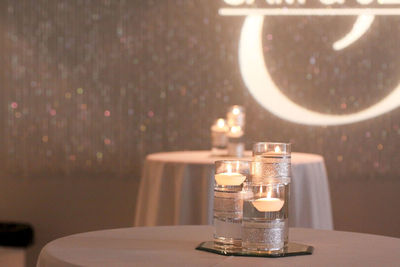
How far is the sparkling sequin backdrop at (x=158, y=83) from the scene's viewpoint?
165 inches

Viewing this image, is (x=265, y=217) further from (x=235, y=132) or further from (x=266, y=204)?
(x=235, y=132)

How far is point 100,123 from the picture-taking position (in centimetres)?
437

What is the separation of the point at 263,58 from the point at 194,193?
61.8 inches

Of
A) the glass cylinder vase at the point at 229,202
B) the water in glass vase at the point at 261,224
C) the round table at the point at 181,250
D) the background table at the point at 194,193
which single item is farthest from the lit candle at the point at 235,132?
the water in glass vase at the point at 261,224

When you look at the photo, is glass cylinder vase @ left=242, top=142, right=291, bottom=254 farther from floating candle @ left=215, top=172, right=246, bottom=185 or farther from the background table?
the background table

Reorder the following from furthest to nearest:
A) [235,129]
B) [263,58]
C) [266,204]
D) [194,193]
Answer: [263,58] → [235,129] → [194,193] → [266,204]

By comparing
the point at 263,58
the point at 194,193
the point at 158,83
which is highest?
the point at 263,58

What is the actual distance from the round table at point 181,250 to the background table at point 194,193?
1.16m

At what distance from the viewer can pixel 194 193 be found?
290 cm

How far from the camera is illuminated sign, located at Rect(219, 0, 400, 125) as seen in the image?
417cm

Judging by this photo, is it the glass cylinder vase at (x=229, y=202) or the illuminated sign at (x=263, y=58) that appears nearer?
the glass cylinder vase at (x=229, y=202)

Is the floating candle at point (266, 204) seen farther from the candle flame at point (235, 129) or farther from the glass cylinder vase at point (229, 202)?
the candle flame at point (235, 129)

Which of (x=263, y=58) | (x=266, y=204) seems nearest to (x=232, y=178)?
(x=266, y=204)

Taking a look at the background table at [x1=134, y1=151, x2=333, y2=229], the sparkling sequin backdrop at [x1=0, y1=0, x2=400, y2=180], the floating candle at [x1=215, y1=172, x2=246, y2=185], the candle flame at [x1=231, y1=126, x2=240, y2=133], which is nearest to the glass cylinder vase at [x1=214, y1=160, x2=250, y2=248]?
the floating candle at [x1=215, y1=172, x2=246, y2=185]
